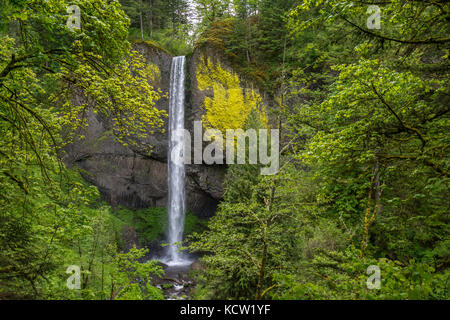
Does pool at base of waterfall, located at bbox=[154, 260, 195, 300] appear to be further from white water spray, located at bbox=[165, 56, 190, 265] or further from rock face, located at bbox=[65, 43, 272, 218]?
rock face, located at bbox=[65, 43, 272, 218]

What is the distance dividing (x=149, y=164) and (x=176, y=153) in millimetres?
2276

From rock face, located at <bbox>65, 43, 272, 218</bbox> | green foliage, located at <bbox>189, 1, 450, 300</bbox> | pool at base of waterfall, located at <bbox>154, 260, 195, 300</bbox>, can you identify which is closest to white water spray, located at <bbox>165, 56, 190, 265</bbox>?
rock face, located at <bbox>65, 43, 272, 218</bbox>

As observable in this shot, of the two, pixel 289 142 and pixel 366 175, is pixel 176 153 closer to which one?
pixel 289 142

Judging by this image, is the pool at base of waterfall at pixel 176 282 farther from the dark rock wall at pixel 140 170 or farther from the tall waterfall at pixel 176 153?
the dark rock wall at pixel 140 170

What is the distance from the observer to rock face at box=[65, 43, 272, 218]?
1622 cm

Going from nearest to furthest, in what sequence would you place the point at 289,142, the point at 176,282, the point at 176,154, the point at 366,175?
the point at 366,175
the point at 289,142
the point at 176,282
the point at 176,154

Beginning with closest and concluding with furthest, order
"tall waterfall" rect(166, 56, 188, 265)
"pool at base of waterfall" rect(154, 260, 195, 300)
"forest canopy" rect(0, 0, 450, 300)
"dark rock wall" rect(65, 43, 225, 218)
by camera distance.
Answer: "forest canopy" rect(0, 0, 450, 300), "pool at base of waterfall" rect(154, 260, 195, 300), "dark rock wall" rect(65, 43, 225, 218), "tall waterfall" rect(166, 56, 188, 265)

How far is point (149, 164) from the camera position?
17750 mm

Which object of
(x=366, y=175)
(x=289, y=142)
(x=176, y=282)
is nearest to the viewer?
(x=366, y=175)

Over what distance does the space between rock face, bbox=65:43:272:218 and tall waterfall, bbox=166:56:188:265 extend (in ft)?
1.43

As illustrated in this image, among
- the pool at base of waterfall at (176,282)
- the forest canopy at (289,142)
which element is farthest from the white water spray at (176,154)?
the forest canopy at (289,142)

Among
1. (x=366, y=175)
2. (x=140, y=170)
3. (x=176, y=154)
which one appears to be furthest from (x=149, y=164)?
(x=366, y=175)

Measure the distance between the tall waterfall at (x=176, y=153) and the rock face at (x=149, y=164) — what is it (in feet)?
1.43
